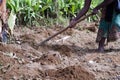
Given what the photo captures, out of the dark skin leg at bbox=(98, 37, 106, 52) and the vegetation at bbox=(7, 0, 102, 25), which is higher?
the vegetation at bbox=(7, 0, 102, 25)

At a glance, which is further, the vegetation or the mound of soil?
the vegetation

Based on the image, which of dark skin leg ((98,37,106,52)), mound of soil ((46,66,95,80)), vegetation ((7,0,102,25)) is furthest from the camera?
vegetation ((7,0,102,25))

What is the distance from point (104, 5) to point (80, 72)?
1463 mm

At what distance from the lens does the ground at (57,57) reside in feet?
15.8

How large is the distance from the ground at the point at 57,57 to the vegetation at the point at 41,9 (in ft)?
0.85

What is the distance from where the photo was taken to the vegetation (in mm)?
7329

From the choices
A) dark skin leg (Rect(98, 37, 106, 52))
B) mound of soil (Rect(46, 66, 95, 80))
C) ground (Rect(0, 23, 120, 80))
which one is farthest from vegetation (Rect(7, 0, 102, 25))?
mound of soil (Rect(46, 66, 95, 80))

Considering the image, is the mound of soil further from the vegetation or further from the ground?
the vegetation

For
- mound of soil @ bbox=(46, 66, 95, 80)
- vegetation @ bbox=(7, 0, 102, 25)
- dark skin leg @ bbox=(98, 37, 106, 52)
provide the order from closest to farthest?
mound of soil @ bbox=(46, 66, 95, 80)
dark skin leg @ bbox=(98, 37, 106, 52)
vegetation @ bbox=(7, 0, 102, 25)

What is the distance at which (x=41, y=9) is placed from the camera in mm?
7621

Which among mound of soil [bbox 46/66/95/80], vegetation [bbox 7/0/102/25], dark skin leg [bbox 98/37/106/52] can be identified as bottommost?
mound of soil [bbox 46/66/95/80]

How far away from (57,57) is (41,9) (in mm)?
2307

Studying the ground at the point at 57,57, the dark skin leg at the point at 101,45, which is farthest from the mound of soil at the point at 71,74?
the dark skin leg at the point at 101,45

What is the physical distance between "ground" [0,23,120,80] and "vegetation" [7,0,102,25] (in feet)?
0.85
